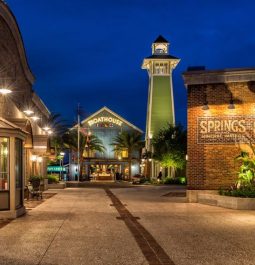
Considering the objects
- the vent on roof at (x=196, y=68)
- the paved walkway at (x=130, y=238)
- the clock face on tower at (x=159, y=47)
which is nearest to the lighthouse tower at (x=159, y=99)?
the clock face on tower at (x=159, y=47)

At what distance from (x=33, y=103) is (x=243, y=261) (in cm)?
2756

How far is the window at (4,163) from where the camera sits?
16406 mm

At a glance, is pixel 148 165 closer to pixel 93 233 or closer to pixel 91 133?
pixel 91 133

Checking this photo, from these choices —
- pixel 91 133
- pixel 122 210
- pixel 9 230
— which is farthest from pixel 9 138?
pixel 91 133

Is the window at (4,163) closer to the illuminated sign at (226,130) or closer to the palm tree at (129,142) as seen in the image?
the illuminated sign at (226,130)

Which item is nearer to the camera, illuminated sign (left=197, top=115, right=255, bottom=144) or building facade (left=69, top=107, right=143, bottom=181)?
illuminated sign (left=197, top=115, right=255, bottom=144)

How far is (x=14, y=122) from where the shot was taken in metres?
21.6

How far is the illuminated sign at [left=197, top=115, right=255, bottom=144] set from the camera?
2261 cm

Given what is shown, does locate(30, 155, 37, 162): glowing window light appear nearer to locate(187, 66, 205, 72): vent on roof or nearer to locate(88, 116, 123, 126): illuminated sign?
locate(187, 66, 205, 72): vent on roof

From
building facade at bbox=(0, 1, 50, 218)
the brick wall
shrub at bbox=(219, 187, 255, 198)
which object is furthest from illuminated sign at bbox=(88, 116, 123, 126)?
Answer: shrub at bbox=(219, 187, 255, 198)

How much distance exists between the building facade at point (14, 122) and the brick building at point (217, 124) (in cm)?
726

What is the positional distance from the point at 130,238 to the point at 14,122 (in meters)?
11.2

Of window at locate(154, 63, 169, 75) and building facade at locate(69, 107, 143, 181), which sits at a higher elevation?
window at locate(154, 63, 169, 75)

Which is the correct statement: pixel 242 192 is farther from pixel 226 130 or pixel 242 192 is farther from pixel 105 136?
pixel 105 136
